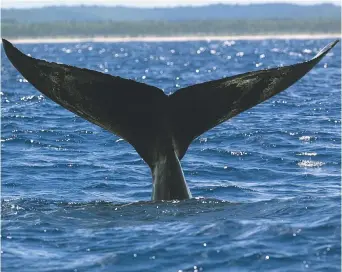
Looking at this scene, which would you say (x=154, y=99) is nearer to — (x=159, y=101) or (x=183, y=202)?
(x=159, y=101)

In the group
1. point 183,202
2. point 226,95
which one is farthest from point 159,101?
point 183,202

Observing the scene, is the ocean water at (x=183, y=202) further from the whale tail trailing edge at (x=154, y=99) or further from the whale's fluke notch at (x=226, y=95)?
the whale's fluke notch at (x=226, y=95)

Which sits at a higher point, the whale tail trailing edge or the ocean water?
the whale tail trailing edge

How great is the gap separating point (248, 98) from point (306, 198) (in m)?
1.66

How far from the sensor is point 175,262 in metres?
7.84

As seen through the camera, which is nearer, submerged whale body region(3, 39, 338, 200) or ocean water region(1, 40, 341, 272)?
ocean water region(1, 40, 341, 272)

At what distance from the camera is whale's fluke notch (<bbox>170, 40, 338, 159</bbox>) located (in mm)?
8781

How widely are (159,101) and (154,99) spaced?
5cm

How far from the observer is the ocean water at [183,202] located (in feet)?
26.1

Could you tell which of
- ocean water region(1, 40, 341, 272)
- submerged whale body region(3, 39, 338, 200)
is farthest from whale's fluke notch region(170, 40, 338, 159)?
ocean water region(1, 40, 341, 272)

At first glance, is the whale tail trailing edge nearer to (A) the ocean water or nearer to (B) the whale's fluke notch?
(B) the whale's fluke notch

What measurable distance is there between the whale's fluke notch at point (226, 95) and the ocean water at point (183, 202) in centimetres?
89

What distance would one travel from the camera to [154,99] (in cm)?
888

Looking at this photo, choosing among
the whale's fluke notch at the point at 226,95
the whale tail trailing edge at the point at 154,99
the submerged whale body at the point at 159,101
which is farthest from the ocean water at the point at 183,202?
the whale's fluke notch at the point at 226,95
